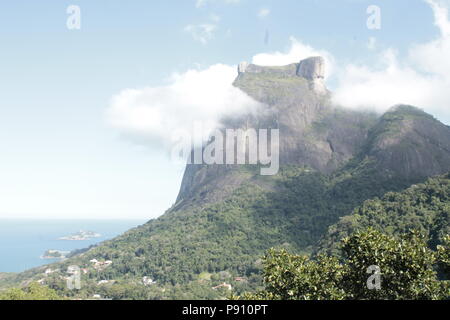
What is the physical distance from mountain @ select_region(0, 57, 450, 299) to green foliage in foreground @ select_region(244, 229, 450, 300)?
68.9 metres

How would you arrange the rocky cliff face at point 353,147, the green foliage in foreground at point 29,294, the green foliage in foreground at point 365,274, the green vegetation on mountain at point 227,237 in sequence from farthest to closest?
the rocky cliff face at point 353,147 < the green vegetation on mountain at point 227,237 < the green foliage in foreground at point 29,294 < the green foliage in foreground at point 365,274

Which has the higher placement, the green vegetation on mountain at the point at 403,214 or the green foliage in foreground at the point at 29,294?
the green vegetation on mountain at the point at 403,214

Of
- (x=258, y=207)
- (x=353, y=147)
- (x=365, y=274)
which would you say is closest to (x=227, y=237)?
(x=258, y=207)

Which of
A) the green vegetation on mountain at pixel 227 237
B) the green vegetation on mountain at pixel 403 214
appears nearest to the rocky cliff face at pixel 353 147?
the green vegetation on mountain at pixel 227 237

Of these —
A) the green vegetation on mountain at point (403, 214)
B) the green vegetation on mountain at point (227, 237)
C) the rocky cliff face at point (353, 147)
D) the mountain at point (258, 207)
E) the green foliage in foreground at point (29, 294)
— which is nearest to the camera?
the green foliage in foreground at point (29, 294)

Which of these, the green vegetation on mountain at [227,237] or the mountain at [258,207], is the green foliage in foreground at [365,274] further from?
the green vegetation on mountain at [227,237]

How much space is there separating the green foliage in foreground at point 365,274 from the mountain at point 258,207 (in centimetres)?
6892

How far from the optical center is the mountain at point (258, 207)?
376 ft

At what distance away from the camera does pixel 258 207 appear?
151 m

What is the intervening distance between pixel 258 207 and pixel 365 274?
125m

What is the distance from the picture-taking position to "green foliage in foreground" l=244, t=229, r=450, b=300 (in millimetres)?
25344

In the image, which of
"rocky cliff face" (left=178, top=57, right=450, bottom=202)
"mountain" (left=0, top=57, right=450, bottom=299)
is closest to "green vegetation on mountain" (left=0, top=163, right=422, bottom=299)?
"mountain" (left=0, top=57, right=450, bottom=299)
